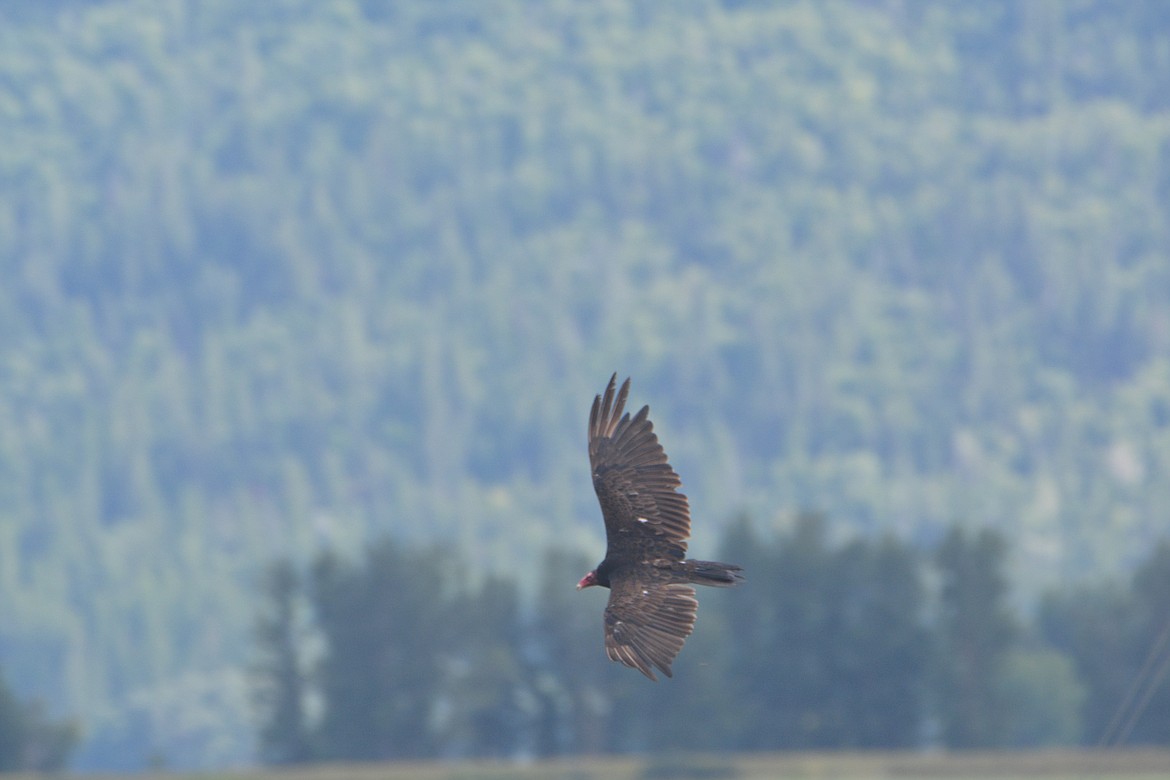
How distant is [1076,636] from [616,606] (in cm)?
6960

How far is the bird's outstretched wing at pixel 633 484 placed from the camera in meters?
18.3

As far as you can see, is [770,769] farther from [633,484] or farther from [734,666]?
[633,484]

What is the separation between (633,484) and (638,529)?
0.43m

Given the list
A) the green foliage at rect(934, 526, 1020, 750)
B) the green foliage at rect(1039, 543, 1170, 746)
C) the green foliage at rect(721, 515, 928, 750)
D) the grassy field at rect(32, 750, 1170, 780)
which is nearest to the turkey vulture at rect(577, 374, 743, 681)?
the grassy field at rect(32, 750, 1170, 780)

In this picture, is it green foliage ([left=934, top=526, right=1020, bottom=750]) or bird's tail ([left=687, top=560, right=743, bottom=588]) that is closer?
bird's tail ([left=687, top=560, right=743, bottom=588])

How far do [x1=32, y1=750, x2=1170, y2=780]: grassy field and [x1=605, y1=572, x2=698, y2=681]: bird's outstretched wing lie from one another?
39.4 metres

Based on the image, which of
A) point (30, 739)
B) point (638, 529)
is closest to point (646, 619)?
point (638, 529)

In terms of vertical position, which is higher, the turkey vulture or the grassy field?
the turkey vulture

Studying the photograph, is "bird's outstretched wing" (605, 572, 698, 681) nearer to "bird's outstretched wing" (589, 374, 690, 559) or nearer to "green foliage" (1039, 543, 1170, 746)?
"bird's outstretched wing" (589, 374, 690, 559)

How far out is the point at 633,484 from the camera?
18.4 m

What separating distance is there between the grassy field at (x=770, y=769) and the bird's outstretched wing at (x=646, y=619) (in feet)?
129

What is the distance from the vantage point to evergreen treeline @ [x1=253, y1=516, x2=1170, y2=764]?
7131 cm

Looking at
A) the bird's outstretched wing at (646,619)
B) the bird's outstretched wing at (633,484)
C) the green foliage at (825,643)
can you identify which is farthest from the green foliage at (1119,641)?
the bird's outstretched wing at (646,619)

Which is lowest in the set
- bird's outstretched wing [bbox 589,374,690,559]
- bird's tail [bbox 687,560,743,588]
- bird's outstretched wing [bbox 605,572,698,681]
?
bird's outstretched wing [bbox 605,572,698,681]
